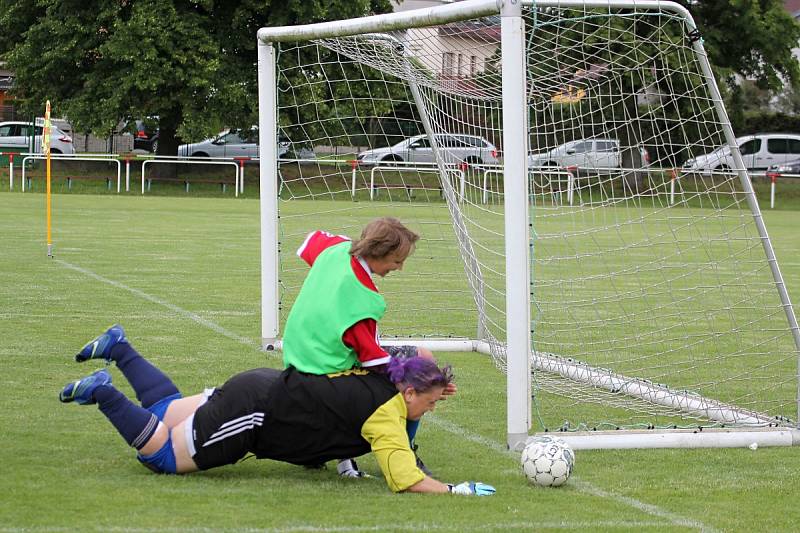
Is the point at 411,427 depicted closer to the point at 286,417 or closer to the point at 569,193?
the point at 286,417

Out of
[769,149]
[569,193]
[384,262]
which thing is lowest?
[384,262]

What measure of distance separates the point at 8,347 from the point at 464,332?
4003 mm

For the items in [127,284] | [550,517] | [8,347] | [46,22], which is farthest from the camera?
[46,22]

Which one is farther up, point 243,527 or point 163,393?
point 163,393

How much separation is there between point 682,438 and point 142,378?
9.61ft

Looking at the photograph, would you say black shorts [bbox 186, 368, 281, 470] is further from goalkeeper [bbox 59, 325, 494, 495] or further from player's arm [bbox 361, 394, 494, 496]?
player's arm [bbox 361, 394, 494, 496]

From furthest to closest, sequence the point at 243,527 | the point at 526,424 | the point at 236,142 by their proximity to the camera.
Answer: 1. the point at 236,142
2. the point at 526,424
3. the point at 243,527

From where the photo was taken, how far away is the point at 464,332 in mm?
10773

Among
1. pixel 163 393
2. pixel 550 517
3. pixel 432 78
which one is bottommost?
pixel 550 517

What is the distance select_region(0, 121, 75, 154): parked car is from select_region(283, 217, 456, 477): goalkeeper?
36791 mm

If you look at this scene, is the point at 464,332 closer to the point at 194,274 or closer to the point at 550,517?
the point at 194,274

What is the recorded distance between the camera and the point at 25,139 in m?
41.7

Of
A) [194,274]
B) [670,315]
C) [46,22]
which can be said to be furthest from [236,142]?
[670,315]

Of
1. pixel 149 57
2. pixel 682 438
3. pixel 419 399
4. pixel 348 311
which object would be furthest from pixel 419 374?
pixel 149 57
